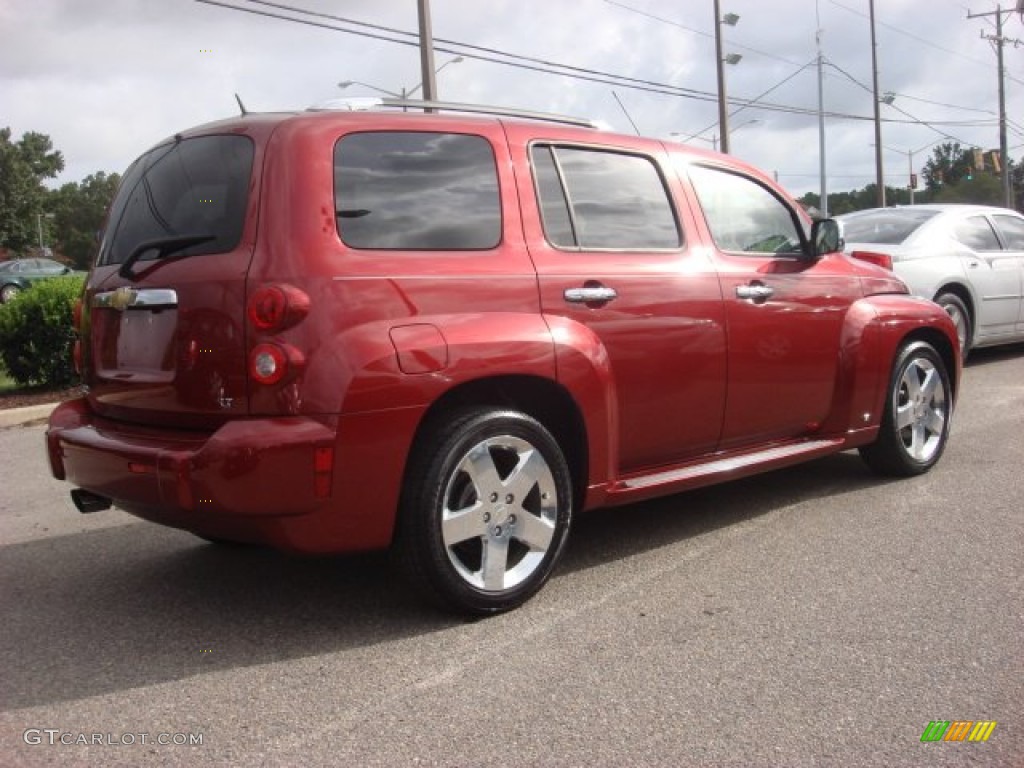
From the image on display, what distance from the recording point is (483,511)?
3.47m

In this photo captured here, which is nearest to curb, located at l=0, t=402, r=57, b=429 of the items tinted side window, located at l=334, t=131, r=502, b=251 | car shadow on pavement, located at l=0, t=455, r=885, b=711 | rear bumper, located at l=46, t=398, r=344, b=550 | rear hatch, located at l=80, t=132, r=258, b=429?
car shadow on pavement, located at l=0, t=455, r=885, b=711

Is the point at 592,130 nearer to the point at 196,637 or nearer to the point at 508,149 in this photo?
the point at 508,149

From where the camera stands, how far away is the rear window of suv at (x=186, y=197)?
3.33 meters

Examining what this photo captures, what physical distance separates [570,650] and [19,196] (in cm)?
7536

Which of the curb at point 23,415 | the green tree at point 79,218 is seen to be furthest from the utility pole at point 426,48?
Result: the green tree at point 79,218

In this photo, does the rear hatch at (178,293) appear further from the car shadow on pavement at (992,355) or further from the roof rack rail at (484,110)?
the car shadow on pavement at (992,355)

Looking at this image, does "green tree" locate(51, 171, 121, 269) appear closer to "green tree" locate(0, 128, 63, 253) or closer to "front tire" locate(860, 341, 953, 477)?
"green tree" locate(0, 128, 63, 253)

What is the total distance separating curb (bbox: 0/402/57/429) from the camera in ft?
27.8

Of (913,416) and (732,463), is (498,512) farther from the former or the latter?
(913,416)

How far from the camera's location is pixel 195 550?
4.53 m

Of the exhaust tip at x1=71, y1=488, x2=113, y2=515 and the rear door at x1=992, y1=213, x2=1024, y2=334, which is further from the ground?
the rear door at x1=992, y1=213, x2=1024, y2=334

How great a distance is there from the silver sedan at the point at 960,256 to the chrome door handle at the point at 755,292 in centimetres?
436

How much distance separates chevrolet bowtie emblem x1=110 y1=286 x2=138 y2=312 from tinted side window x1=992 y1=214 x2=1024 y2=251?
923cm

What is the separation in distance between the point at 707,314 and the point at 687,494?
1.43 meters
